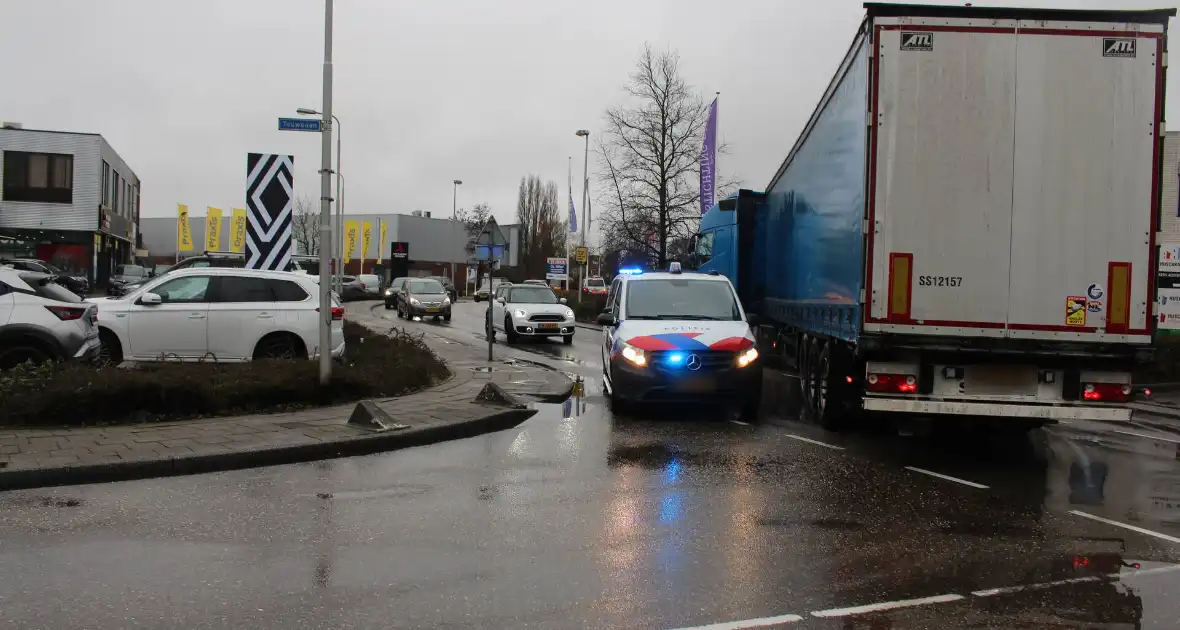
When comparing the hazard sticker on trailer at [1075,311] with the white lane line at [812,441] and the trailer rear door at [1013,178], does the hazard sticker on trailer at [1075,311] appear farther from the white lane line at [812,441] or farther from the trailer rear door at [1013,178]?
the white lane line at [812,441]

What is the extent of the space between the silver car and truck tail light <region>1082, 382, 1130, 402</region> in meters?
11.0

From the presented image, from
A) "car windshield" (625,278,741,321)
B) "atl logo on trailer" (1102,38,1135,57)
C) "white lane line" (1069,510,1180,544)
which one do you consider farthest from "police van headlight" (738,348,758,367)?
"atl logo on trailer" (1102,38,1135,57)

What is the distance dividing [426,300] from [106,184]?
84.7 feet

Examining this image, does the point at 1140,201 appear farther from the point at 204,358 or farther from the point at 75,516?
the point at 204,358

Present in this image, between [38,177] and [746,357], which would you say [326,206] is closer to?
[746,357]

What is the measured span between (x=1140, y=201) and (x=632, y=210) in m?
25.6

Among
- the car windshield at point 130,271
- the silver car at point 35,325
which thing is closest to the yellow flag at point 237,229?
the car windshield at point 130,271

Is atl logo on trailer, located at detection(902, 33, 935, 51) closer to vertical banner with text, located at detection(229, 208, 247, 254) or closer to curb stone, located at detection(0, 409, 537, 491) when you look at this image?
curb stone, located at detection(0, 409, 537, 491)

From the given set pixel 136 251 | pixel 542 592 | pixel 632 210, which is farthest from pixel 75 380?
pixel 136 251

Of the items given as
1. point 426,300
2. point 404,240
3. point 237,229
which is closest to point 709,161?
point 426,300

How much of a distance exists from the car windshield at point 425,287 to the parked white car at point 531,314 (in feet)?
30.9

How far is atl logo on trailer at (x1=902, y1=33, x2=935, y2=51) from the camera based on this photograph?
25.7 feet

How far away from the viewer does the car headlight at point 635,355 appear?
1048 cm

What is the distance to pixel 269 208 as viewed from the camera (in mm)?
12602
